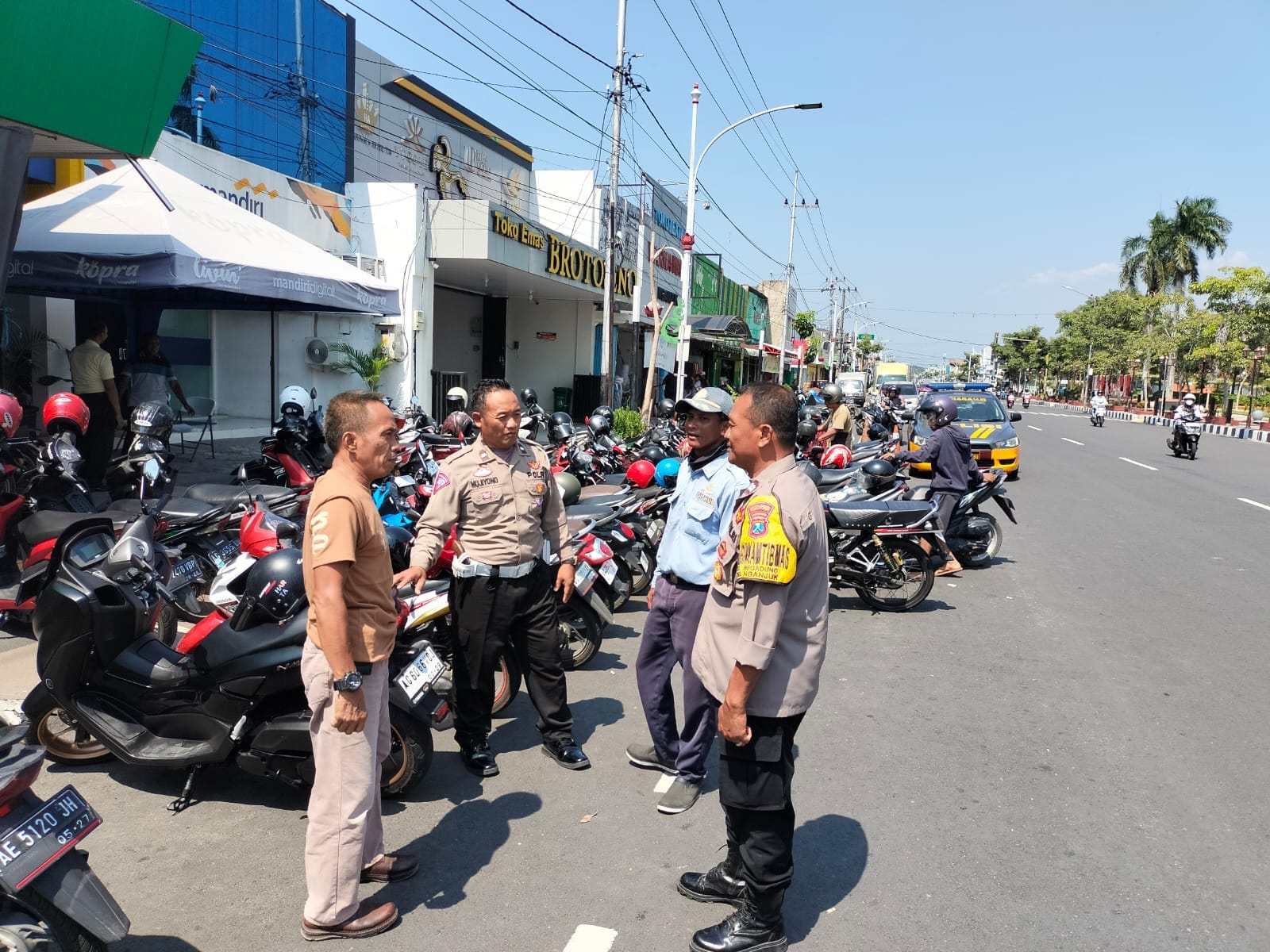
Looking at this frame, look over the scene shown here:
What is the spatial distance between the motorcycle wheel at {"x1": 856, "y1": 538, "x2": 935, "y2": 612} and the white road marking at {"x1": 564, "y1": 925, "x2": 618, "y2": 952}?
15.4ft

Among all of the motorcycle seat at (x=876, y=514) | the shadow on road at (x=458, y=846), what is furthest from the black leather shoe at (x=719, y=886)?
the motorcycle seat at (x=876, y=514)

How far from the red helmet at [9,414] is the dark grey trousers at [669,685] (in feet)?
13.9

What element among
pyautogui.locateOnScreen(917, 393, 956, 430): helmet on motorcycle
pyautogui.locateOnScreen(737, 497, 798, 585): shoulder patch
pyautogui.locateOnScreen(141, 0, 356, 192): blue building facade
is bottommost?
pyautogui.locateOnScreen(737, 497, 798, 585): shoulder patch

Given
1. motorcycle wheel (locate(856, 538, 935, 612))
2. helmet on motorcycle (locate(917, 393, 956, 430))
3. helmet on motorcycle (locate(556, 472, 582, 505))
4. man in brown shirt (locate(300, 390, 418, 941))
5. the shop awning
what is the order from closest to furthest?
man in brown shirt (locate(300, 390, 418, 941)), helmet on motorcycle (locate(556, 472, 582, 505)), motorcycle wheel (locate(856, 538, 935, 612)), the shop awning, helmet on motorcycle (locate(917, 393, 956, 430))

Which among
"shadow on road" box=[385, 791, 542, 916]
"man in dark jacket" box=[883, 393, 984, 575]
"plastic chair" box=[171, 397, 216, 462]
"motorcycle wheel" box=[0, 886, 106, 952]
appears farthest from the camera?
"plastic chair" box=[171, 397, 216, 462]

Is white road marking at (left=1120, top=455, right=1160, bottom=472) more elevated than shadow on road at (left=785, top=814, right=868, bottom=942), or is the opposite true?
white road marking at (left=1120, top=455, right=1160, bottom=472)

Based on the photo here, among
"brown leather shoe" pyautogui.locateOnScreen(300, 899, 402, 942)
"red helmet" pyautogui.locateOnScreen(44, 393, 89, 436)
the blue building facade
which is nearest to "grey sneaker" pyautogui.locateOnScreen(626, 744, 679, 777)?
"brown leather shoe" pyautogui.locateOnScreen(300, 899, 402, 942)

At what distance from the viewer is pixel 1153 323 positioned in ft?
183

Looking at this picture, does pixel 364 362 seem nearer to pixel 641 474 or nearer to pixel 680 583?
pixel 641 474

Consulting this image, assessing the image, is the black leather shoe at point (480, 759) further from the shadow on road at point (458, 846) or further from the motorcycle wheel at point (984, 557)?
the motorcycle wheel at point (984, 557)

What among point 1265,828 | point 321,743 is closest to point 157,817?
point 321,743

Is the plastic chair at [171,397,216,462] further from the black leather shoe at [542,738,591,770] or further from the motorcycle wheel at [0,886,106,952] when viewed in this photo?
Result: the motorcycle wheel at [0,886,106,952]

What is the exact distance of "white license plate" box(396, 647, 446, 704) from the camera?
3.62 m

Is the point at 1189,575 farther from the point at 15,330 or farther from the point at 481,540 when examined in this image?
the point at 15,330
